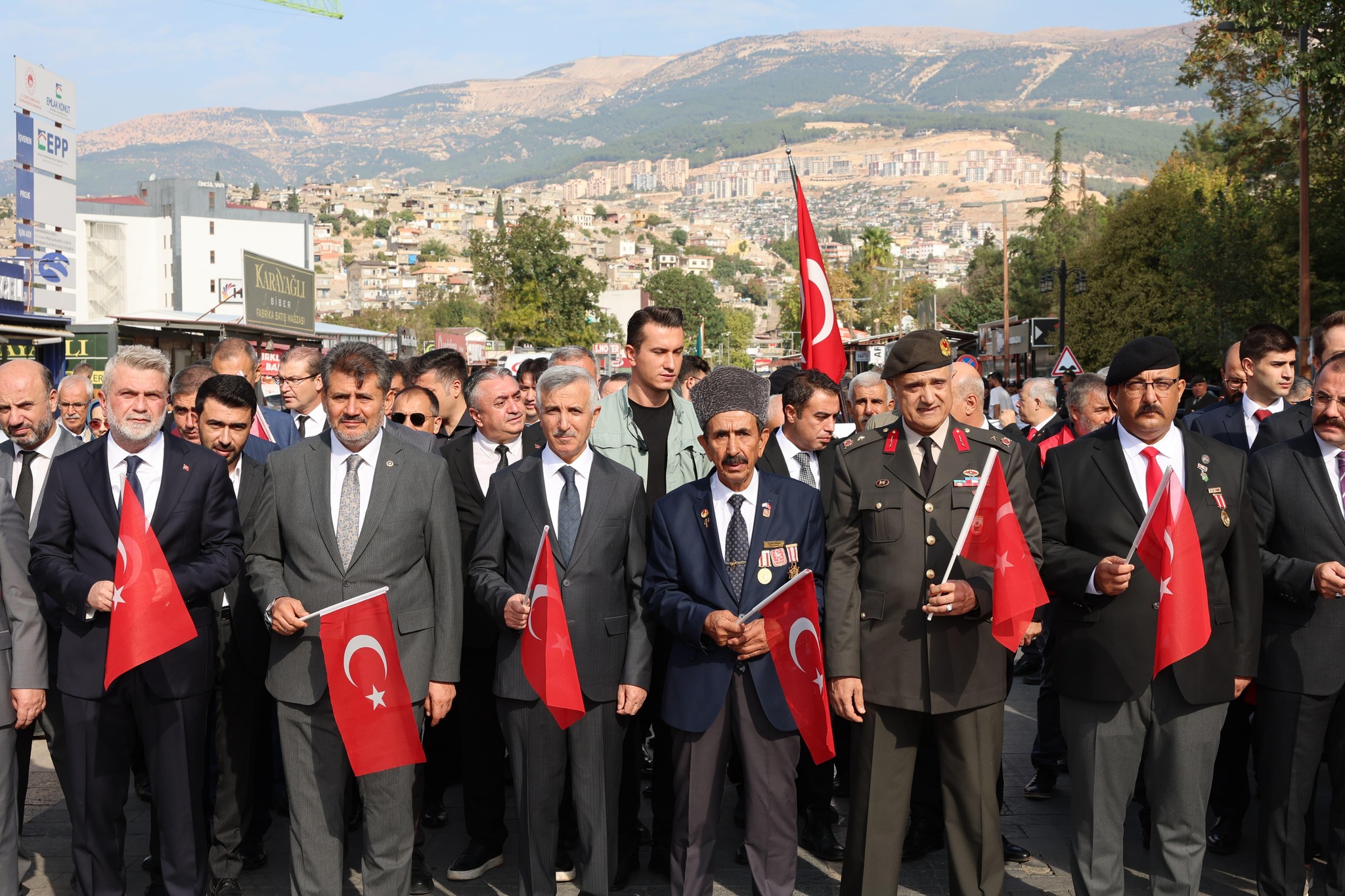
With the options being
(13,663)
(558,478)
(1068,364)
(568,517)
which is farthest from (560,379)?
(1068,364)

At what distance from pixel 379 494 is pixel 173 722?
1.24 meters

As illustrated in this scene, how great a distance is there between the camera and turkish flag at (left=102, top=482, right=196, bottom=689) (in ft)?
13.9

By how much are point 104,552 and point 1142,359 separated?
4.12m

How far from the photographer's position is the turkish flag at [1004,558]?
409cm

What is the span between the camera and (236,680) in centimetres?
509

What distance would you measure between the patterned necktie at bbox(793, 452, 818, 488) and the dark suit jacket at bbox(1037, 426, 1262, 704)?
1591mm

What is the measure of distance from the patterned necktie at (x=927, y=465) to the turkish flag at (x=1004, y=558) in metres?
0.26

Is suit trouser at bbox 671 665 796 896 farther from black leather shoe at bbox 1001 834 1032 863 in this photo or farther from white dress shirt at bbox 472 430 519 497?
white dress shirt at bbox 472 430 519 497

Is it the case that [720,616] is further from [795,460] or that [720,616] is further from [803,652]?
[795,460]

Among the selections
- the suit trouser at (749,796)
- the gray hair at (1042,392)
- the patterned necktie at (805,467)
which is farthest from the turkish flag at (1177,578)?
the gray hair at (1042,392)

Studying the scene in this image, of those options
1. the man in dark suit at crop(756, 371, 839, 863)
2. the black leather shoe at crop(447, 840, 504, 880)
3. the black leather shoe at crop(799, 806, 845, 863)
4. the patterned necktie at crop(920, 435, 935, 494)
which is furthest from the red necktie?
the black leather shoe at crop(447, 840, 504, 880)

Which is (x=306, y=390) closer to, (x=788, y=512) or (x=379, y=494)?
(x=379, y=494)

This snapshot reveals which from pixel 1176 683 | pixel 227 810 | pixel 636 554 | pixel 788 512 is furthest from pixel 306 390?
pixel 1176 683

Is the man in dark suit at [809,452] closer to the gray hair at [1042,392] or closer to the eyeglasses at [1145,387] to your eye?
the eyeglasses at [1145,387]
